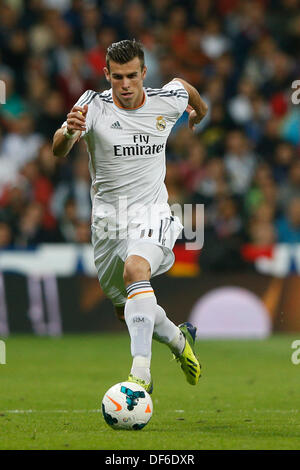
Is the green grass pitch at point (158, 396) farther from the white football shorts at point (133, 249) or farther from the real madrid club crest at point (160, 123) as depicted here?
the real madrid club crest at point (160, 123)

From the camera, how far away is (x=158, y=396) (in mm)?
8211

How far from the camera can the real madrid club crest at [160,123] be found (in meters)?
7.26

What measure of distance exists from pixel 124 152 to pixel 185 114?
778 centimetres

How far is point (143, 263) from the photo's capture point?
665cm

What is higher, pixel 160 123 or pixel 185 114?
pixel 160 123

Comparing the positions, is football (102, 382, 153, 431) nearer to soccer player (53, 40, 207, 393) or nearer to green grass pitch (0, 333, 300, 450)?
green grass pitch (0, 333, 300, 450)

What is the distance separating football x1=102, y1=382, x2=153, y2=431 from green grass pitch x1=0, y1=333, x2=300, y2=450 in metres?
0.08

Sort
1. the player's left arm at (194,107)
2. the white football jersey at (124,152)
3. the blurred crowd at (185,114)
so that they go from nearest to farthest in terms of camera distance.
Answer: the white football jersey at (124,152)
the player's left arm at (194,107)
the blurred crowd at (185,114)

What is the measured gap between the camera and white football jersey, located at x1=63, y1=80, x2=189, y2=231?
278 inches

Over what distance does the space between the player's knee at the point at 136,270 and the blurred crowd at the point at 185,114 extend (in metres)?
6.99

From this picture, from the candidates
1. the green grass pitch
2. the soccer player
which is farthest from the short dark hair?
the green grass pitch

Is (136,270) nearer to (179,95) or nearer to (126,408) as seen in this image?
(126,408)

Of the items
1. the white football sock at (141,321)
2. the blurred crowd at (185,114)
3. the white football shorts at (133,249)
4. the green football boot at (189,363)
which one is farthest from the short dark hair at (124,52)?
the blurred crowd at (185,114)

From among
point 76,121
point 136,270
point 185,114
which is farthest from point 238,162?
point 76,121
